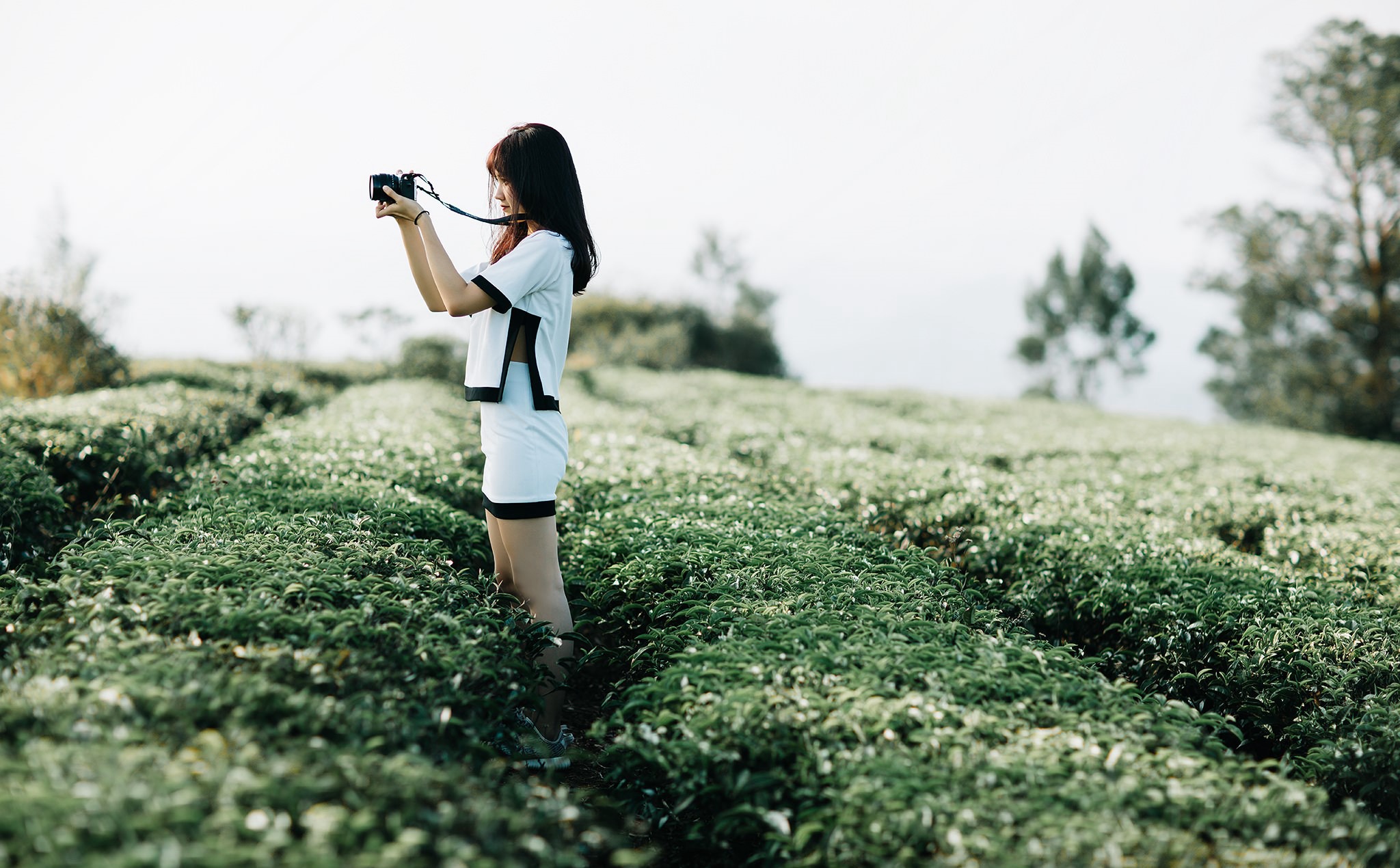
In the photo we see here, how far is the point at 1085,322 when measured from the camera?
44.3 meters

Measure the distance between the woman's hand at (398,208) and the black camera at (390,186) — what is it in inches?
0.5

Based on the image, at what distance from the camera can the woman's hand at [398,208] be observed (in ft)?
9.52

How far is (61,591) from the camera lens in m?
2.78

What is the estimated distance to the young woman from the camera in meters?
2.95

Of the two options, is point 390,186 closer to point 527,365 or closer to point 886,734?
point 527,365

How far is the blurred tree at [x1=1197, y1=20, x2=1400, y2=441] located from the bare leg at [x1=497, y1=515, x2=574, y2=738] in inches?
1166

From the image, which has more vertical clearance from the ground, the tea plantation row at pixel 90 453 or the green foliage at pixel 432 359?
the green foliage at pixel 432 359

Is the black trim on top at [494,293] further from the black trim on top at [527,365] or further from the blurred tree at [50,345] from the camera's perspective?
the blurred tree at [50,345]

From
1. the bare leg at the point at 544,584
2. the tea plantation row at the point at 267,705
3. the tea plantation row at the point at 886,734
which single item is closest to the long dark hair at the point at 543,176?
the bare leg at the point at 544,584

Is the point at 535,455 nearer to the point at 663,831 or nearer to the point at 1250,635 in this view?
the point at 663,831

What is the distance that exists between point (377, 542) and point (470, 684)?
1250 millimetres

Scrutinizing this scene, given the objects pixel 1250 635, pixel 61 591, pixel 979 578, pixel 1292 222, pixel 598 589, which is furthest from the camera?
pixel 1292 222

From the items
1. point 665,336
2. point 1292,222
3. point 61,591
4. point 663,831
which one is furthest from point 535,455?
point 1292,222

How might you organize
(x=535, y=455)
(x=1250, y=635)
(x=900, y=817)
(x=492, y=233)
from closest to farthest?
(x=900, y=817) < (x=535, y=455) < (x=492, y=233) < (x=1250, y=635)
